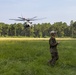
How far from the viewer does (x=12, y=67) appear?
10258mm

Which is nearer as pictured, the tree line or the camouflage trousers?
the camouflage trousers

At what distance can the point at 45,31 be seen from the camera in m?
139

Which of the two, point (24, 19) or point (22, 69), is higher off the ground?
point (24, 19)

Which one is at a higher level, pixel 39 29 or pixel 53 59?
pixel 39 29

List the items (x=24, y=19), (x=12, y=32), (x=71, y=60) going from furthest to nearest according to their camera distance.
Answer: (x=12, y=32) < (x=24, y=19) < (x=71, y=60)

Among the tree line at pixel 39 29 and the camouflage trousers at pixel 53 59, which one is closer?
the camouflage trousers at pixel 53 59

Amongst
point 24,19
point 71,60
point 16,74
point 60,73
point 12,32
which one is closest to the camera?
point 16,74

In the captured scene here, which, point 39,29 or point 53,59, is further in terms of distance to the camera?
point 39,29

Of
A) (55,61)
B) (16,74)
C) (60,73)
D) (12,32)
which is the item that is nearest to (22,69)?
(16,74)

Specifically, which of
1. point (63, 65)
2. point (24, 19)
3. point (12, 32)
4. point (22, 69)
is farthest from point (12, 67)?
point (12, 32)

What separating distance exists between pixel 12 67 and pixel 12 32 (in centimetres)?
12346

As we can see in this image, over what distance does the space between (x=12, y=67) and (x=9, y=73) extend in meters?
1.03

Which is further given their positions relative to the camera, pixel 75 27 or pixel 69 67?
pixel 75 27

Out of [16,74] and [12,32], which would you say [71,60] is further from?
[12,32]
